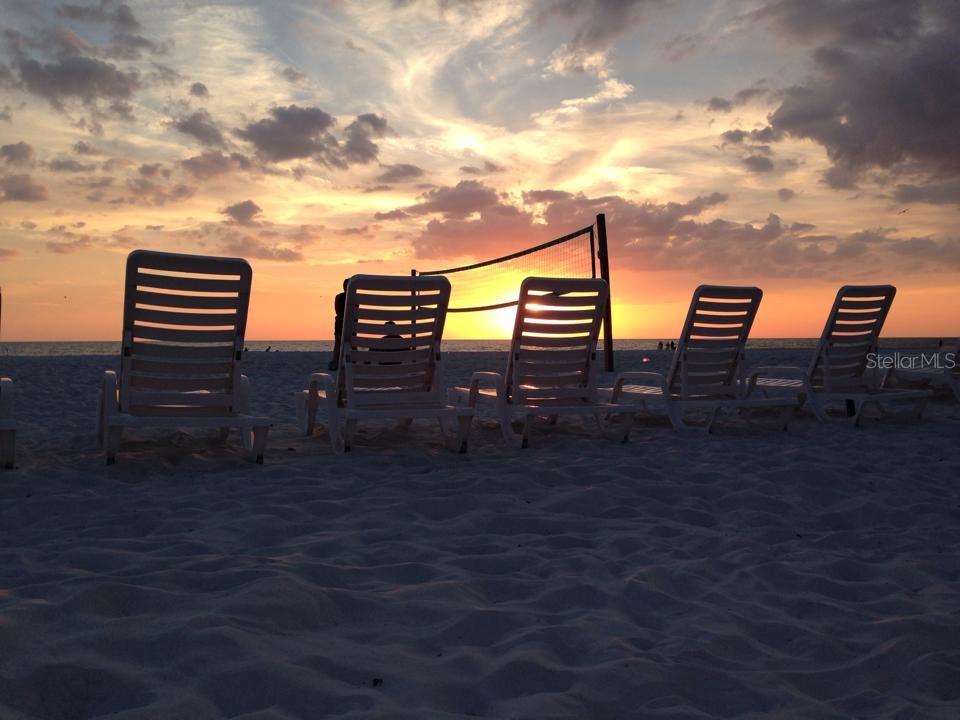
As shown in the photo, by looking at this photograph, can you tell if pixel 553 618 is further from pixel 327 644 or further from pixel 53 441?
pixel 53 441

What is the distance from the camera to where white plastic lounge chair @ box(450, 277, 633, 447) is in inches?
232

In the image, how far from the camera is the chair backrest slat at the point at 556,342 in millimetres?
5945

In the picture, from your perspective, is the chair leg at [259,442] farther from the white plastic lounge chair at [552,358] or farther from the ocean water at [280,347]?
the ocean water at [280,347]

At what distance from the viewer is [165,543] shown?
303 centimetres

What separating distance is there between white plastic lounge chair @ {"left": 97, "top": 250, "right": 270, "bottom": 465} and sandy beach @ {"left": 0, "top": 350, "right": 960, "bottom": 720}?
300 mm

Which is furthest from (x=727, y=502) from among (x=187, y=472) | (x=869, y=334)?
(x=869, y=334)

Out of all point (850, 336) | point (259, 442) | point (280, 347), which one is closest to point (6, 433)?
point (259, 442)

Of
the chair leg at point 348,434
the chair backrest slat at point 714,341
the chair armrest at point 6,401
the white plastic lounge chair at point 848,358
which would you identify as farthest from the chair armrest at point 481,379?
the chair armrest at point 6,401

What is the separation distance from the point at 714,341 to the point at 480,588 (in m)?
4.73

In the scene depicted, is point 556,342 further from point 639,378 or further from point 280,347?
point 280,347

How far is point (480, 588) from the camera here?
2621 millimetres

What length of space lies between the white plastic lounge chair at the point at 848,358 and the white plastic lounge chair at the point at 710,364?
43 centimetres

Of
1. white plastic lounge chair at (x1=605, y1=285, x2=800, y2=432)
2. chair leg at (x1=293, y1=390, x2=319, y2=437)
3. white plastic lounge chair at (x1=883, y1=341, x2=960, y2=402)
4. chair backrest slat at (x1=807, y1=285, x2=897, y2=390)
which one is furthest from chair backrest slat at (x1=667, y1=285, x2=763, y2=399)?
chair leg at (x1=293, y1=390, x2=319, y2=437)

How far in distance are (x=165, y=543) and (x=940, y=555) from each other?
296cm
